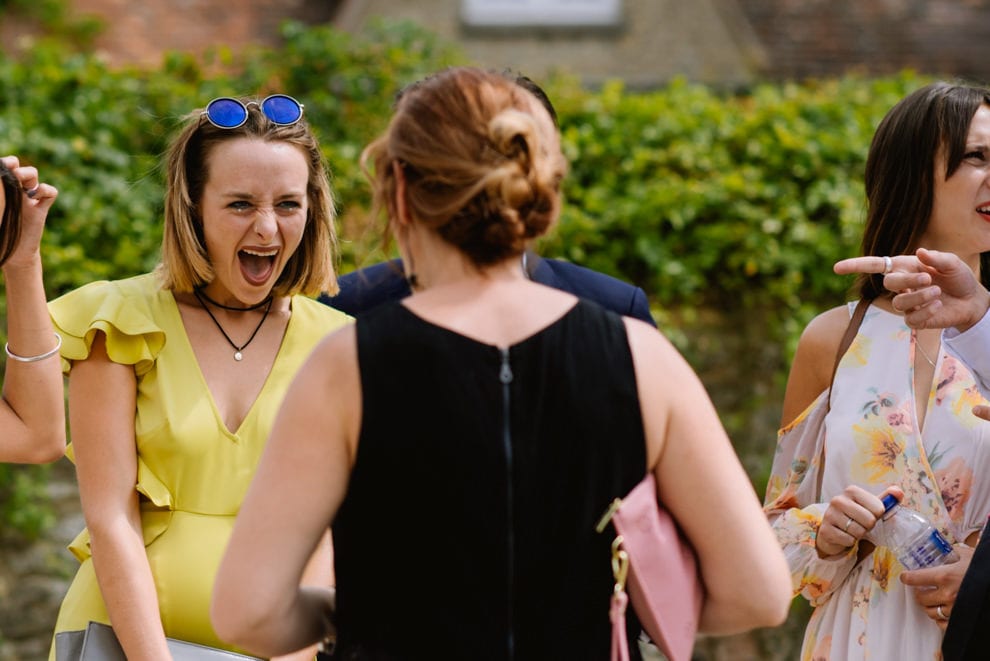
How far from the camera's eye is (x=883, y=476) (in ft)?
10.2

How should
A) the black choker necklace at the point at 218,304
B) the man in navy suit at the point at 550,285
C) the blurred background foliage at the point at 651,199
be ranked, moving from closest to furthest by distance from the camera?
the black choker necklace at the point at 218,304
the man in navy suit at the point at 550,285
the blurred background foliage at the point at 651,199

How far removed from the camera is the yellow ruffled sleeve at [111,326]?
9.66ft

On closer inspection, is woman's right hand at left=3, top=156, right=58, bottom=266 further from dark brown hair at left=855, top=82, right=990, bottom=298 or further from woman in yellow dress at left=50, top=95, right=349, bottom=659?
dark brown hair at left=855, top=82, right=990, bottom=298

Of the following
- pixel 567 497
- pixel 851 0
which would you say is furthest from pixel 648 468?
pixel 851 0

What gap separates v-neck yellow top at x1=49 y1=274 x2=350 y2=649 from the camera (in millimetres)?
2932

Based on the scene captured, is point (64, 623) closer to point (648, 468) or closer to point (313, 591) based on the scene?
point (313, 591)

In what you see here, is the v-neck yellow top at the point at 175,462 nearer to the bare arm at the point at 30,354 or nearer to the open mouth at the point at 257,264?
the bare arm at the point at 30,354

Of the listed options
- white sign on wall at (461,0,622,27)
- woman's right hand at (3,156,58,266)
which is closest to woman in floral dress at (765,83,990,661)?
woman's right hand at (3,156,58,266)

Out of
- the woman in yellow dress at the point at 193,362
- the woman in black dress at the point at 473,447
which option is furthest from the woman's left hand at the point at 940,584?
the woman in yellow dress at the point at 193,362

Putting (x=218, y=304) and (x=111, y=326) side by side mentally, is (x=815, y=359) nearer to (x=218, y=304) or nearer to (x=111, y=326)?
(x=218, y=304)

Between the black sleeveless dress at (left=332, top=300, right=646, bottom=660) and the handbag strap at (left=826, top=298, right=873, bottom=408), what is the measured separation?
1.34 m

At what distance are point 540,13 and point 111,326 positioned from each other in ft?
33.6

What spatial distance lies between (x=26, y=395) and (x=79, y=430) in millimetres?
202

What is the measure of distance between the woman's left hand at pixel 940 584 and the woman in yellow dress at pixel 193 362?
1360 millimetres
